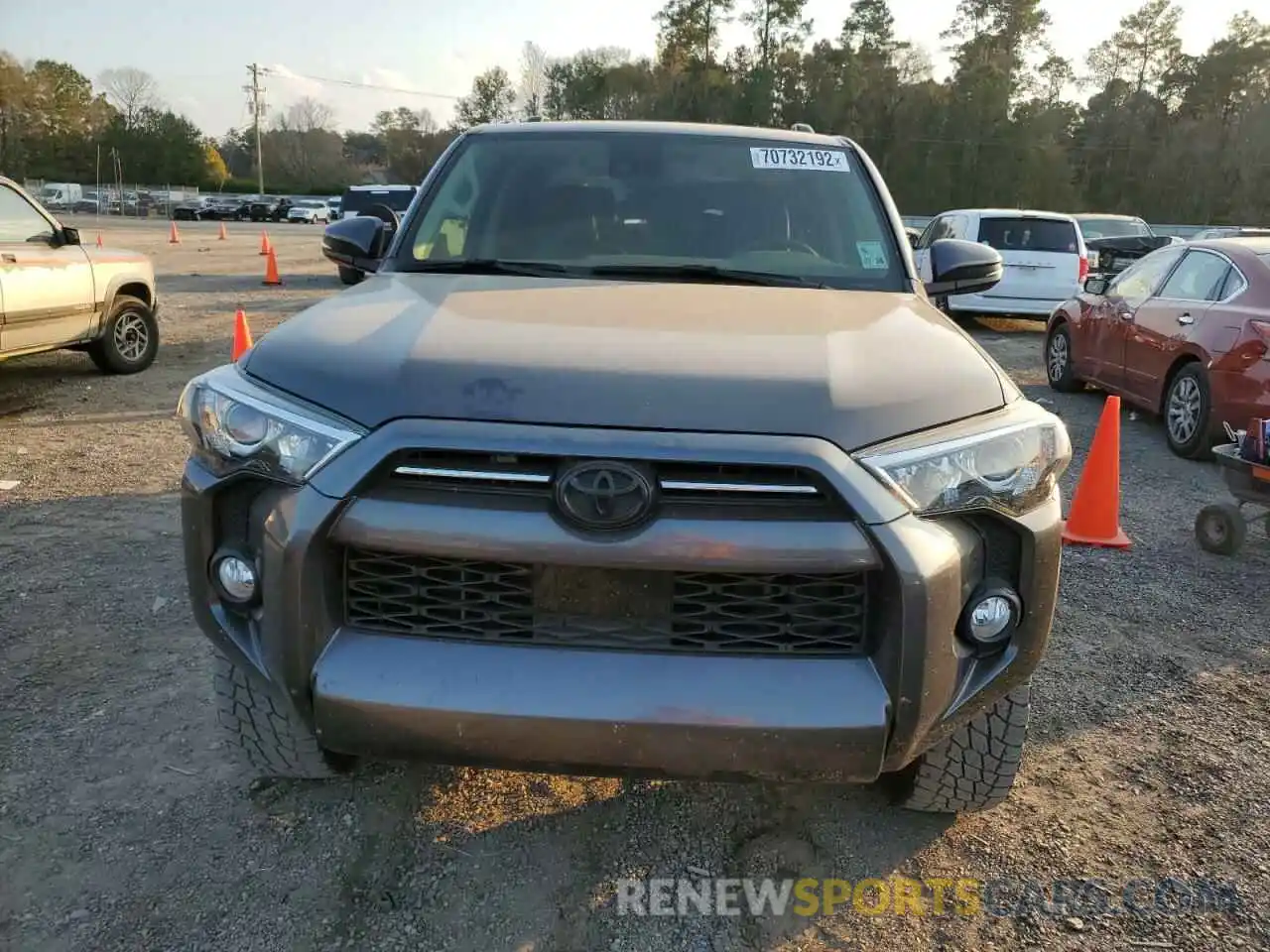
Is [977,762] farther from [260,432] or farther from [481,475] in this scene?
[260,432]

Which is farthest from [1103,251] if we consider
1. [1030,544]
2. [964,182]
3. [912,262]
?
[964,182]

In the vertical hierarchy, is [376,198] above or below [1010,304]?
above

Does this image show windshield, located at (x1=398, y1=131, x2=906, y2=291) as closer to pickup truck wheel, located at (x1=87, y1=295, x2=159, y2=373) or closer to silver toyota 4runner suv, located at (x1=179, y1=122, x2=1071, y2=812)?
silver toyota 4runner suv, located at (x1=179, y1=122, x2=1071, y2=812)

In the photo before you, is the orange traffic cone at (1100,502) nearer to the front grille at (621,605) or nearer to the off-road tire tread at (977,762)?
the off-road tire tread at (977,762)

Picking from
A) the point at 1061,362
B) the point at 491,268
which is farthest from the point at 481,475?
the point at 1061,362

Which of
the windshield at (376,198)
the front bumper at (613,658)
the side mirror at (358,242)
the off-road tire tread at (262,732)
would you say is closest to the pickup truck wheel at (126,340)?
the side mirror at (358,242)

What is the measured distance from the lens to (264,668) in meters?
2.03

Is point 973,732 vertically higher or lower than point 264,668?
lower

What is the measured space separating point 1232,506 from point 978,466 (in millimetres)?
3852

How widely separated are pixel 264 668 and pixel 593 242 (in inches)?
69.6

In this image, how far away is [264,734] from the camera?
2.43 meters

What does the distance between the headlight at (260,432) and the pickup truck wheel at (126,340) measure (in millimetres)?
7331

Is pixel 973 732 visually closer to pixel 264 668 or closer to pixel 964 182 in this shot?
pixel 264 668

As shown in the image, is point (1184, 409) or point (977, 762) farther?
point (1184, 409)
